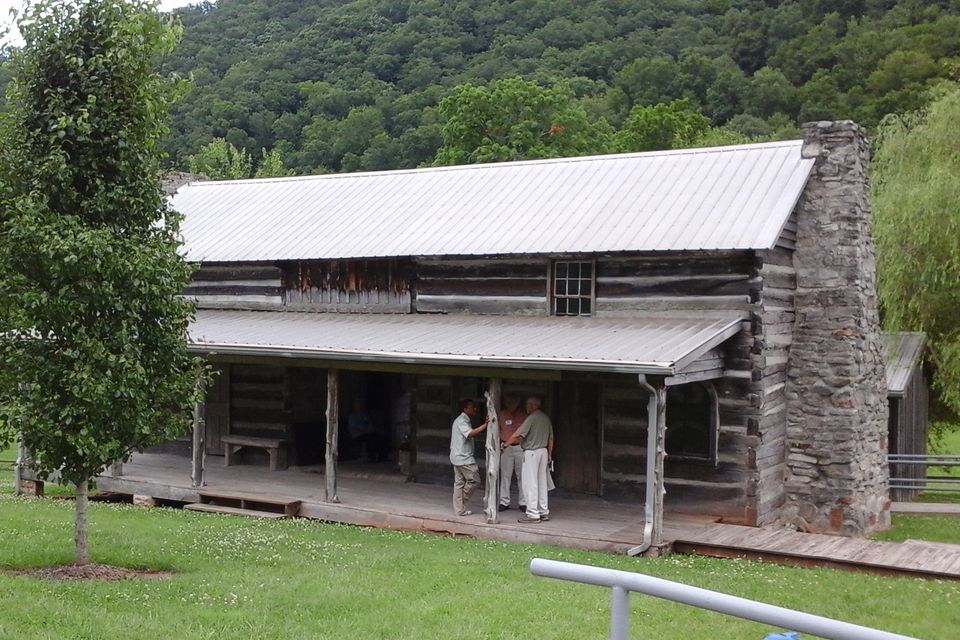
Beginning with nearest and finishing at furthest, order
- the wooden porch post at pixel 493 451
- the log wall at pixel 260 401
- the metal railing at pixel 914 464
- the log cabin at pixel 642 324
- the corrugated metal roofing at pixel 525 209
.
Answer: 1. the wooden porch post at pixel 493 451
2. the log cabin at pixel 642 324
3. the corrugated metal roofing at pixel 525 209
4. the metal railing at pixel 914 464
5. the log wall at pixel 260 401

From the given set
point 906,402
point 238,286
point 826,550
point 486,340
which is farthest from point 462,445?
point 906,402

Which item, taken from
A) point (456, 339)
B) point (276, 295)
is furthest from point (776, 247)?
point (276, 295)

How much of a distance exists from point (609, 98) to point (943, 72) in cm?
1886

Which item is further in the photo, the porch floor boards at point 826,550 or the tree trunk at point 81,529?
the porch floor boards at point 826,550

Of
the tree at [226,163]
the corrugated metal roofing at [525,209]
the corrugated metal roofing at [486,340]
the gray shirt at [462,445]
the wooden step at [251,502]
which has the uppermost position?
the tree at [226,163]

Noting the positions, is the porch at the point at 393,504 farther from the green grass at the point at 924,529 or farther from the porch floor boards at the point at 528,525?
the green grass at the point at 924,529

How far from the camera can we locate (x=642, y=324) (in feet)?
52.3

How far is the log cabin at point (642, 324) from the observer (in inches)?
606

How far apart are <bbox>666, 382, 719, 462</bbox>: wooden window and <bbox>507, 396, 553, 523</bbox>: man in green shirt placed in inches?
85.4

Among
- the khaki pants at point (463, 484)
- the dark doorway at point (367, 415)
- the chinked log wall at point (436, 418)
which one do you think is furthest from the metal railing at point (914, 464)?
the dark doorway at point (367, 415)

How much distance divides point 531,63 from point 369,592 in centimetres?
6314

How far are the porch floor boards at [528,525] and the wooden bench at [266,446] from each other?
0.26 m

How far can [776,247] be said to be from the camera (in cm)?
1612

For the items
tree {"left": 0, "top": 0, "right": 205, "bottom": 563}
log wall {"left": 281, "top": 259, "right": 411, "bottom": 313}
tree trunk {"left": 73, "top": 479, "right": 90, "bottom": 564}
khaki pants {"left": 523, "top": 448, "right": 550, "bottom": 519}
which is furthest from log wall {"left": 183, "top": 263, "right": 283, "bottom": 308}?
tree trunk {"left": 73, "top": 479, "right": 90, "bottom": 564}
